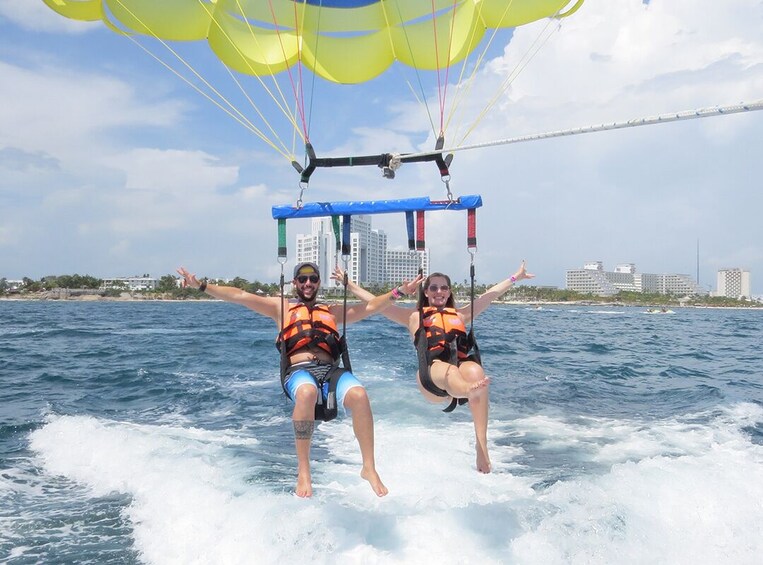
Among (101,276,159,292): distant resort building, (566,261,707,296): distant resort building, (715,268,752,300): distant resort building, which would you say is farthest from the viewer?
(715,268,752,300): distant resort building

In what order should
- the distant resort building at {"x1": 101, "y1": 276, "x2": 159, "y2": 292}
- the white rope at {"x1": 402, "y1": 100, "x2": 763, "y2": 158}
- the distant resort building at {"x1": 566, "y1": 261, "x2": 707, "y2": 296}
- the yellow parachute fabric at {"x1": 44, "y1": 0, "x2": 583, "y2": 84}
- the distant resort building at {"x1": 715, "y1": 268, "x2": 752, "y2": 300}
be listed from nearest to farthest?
1. the white rope at {"x1": 402, "y1": 100, "x2": 763, "y2": 158}
2. the yellow parachute fabric at {"x1": 44, "y1": 0, "x2": 583, "y2": 84}
3. the distant resort building at {"x1": 101, "y1": 276, "x2": 159, "y2": 292}
4. the distant resort building at {"x1": 566, "y1": 261, "x2": 707, "y2": 296}
5. the distant resort building at {"x1": 715, "y1": 268, "x2": 752, "y2": 300}

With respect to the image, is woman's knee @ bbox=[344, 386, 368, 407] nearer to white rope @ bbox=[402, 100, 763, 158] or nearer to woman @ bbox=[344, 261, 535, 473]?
woman @ bbox=[344, 261, 535, 473]

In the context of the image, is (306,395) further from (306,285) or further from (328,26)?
(328,26)

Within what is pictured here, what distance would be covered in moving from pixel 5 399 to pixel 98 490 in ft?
18.7

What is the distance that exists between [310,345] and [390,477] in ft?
6.39

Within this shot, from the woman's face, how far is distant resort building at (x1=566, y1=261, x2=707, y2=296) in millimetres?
160524

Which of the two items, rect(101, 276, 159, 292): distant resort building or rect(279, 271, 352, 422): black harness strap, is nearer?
rect(279, 271, 352, 422): black harness strap

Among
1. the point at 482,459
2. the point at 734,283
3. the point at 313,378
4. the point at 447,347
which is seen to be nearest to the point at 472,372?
the point at 447,347

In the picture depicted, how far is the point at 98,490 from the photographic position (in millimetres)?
5766

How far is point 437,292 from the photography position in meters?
5.21

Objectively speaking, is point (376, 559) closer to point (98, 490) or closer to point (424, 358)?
point (424, 358)

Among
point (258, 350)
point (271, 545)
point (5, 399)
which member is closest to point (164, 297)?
point (258, 350)

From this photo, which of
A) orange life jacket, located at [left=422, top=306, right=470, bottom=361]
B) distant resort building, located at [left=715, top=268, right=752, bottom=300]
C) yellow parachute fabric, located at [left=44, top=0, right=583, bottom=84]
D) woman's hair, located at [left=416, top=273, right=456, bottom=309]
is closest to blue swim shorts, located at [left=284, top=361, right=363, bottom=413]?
orange life jacket, located at [left=422, top=306, right=470, bottom=361]

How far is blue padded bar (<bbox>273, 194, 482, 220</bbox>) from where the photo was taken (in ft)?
16.6
